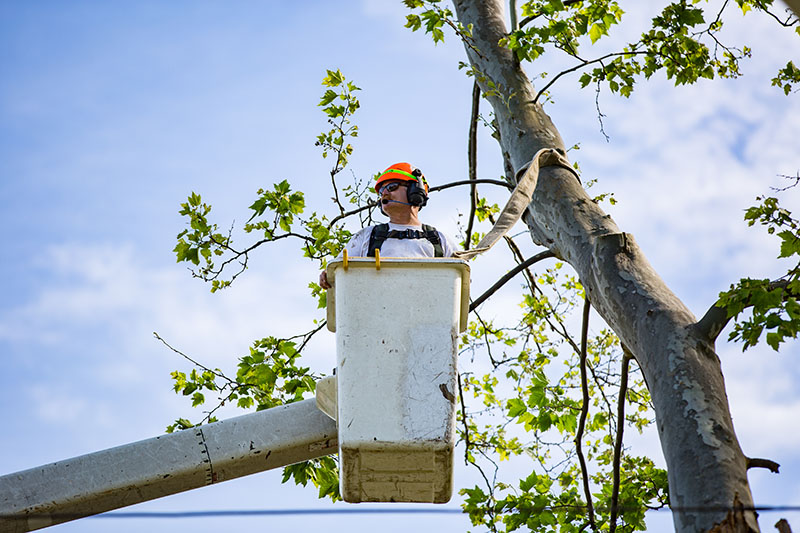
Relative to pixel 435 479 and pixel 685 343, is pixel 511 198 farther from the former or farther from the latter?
pixel 435 479

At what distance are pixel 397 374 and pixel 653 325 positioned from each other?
3.98 feet

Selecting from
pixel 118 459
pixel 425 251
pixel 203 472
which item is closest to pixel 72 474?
pixel 118 459

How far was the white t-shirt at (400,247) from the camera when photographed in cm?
422

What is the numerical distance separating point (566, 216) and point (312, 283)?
296cm

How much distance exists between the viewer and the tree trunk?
3.45 m

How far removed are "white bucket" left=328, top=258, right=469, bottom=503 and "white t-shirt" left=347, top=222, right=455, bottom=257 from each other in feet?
1.62

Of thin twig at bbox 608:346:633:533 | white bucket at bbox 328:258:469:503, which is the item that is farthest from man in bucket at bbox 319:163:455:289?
thin twig at bbox 608:346:633:533

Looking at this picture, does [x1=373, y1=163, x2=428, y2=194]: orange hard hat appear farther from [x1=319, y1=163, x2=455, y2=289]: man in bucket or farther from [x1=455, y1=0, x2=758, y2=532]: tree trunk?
[x1=455, y1=0, x2=758, y2=532]: tree trunk

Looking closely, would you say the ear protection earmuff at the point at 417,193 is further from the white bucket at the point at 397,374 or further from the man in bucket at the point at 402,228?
the white bucket at the point at 397,374

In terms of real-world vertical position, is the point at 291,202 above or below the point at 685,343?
above

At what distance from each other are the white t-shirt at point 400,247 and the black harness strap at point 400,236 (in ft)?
0.06

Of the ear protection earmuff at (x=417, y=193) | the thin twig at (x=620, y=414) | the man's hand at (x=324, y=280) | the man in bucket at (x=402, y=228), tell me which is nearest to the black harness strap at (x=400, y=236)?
the man in bucket at (x=402, y=228)

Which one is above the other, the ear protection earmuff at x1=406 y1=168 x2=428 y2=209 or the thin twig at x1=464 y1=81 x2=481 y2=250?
the thin twig at x1=464 y1=81 x2=481 y2=250

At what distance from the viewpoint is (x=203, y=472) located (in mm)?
3879
